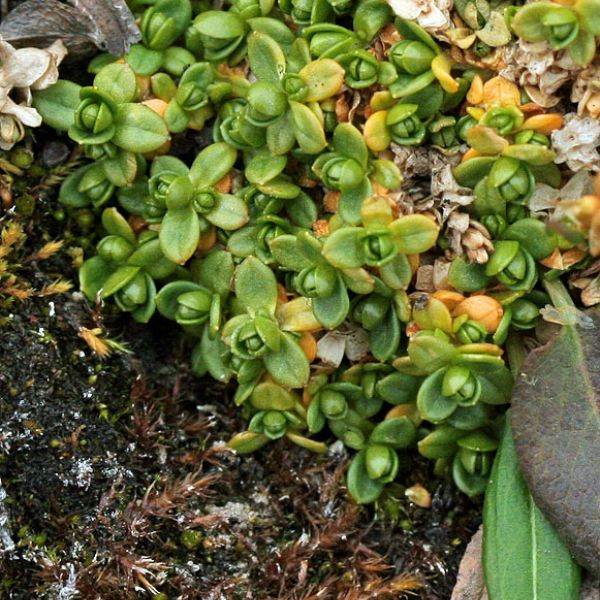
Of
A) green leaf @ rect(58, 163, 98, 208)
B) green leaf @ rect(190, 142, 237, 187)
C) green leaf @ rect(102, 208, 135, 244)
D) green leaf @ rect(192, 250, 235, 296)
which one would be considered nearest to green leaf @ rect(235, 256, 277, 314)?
green leaf @ rect(192, 250, 235, 296)

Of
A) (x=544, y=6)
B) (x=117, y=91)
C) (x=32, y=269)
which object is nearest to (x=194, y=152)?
(x=117, y=91)

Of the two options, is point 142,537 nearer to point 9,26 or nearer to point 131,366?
point 131,366

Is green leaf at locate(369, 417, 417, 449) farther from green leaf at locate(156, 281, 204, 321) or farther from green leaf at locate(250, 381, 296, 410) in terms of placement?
green leaf at locate(156, 281, 204, 321)

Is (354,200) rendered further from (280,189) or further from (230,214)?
(230,214)

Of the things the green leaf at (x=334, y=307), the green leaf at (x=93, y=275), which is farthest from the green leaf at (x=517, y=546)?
the green leaf at (x=93, y=275)

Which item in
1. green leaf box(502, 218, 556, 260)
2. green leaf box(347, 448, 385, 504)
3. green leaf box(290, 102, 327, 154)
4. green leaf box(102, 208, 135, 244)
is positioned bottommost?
green leaf box(347, 448, 385, 504)

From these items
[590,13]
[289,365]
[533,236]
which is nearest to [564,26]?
[590,13]
